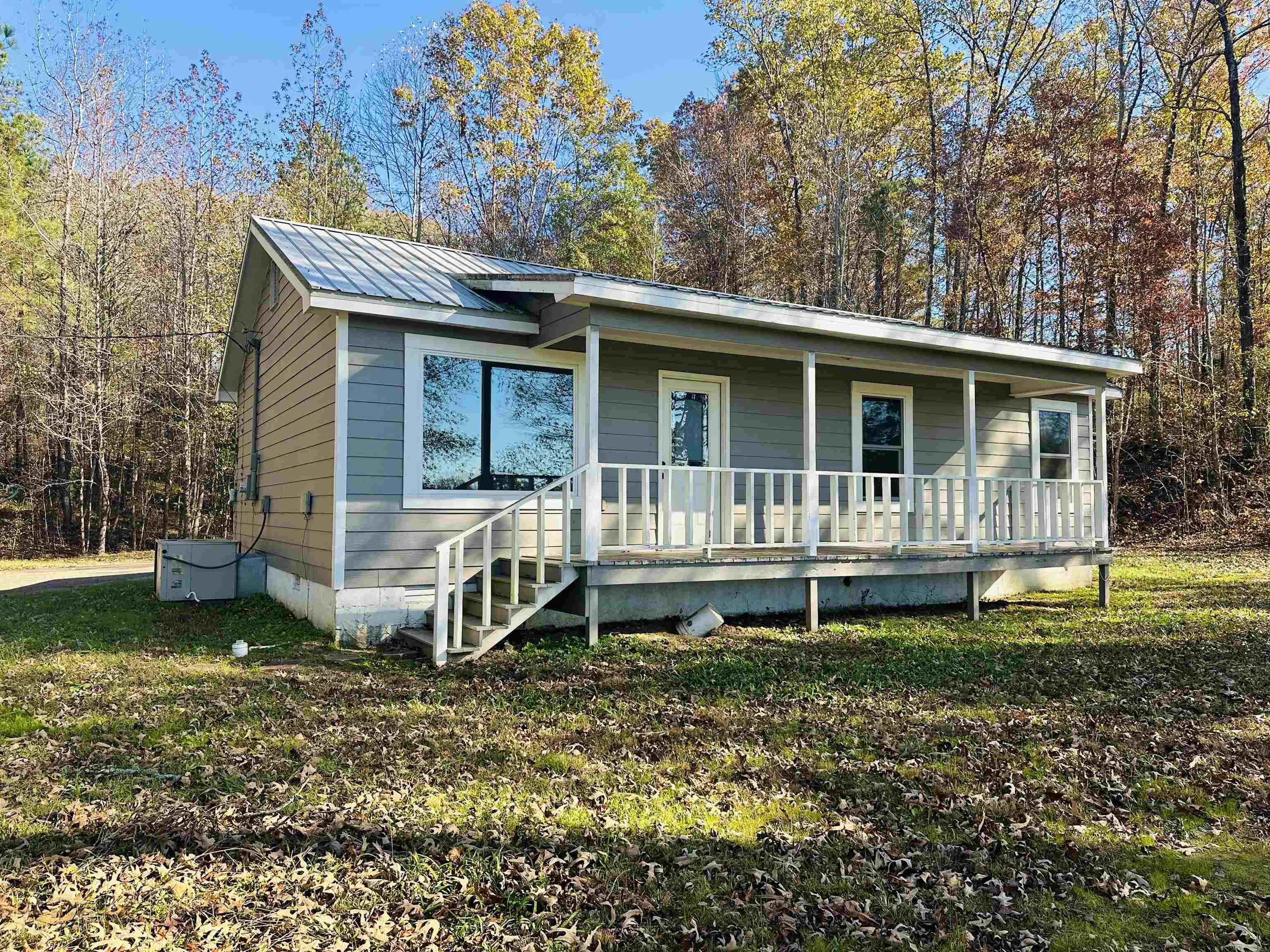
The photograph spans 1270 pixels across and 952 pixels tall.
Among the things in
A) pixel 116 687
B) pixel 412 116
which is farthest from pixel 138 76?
pixel 116 687

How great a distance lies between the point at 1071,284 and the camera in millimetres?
19281

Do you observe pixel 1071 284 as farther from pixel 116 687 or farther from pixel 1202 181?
pixel 116 687

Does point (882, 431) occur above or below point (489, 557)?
above

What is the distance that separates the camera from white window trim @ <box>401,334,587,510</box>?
302 inches

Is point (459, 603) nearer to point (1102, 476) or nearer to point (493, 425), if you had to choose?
point (493, 425)

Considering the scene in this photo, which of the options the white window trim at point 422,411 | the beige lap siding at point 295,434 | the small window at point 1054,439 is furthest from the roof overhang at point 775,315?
the beige lap siding at point 295,434

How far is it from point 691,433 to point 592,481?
2.54 metres

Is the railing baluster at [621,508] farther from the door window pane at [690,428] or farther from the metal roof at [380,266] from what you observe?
the metal roof at [380,266]

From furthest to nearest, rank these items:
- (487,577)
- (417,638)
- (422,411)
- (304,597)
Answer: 1. (304,597)
2. (422,411)
3. (417,638)
4. (487,577)

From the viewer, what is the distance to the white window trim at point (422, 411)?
7664 mm

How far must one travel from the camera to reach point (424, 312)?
7559 mm

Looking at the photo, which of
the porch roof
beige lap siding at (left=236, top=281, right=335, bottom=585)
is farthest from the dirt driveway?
the porch roof

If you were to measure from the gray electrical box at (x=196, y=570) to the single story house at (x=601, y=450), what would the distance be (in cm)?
59

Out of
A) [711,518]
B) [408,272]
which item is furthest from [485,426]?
[711,518]
